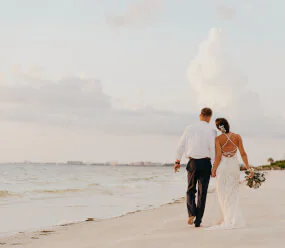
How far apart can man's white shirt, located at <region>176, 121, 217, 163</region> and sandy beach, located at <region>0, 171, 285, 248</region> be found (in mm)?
1274

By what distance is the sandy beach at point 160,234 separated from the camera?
5707 millimetres

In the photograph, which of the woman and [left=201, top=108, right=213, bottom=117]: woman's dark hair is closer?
the woman

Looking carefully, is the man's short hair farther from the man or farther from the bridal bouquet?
the bridal bouquet

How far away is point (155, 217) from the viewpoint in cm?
1037

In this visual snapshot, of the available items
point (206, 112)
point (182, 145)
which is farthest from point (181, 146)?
point (206, 112)

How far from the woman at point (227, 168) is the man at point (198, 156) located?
→ 0.52 feet

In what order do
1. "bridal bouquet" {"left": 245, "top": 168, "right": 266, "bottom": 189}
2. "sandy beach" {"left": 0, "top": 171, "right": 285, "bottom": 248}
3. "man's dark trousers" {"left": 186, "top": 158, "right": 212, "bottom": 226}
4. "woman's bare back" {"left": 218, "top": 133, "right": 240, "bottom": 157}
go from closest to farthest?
"sandy beach" {"left": 0, "top": 171, "right": 285, "bottom": 248} → "woman's bare back" {"left": 218, "top": 133, "right": 240, "bottom": 157} → "man's dark trousers" {"left": 186, "top": 158, "right": 212, "bottom": 226} → "bridal bouquet" {"left": 245, "top": 168, "right": 266, "bottom": 189}

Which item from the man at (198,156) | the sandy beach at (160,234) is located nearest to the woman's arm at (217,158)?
the man at (198,156)

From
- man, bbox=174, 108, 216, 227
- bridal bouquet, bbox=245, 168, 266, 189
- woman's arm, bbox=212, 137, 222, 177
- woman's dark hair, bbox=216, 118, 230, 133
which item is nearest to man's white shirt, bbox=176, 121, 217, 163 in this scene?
man, bbox=174, 108, 216, 227

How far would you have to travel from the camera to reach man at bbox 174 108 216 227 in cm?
723

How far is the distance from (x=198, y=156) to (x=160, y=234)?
58.1 inches

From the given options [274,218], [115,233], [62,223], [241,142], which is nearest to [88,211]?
[62,223]

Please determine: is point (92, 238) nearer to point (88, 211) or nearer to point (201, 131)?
point (201, 131)

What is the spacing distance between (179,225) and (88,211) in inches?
201
